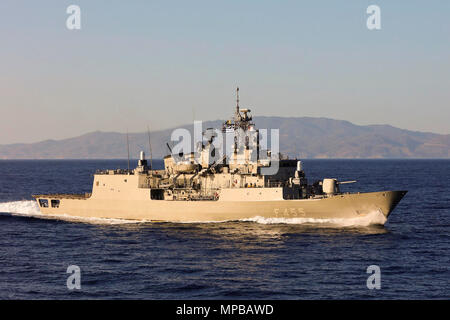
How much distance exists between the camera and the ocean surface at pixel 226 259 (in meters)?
24.0

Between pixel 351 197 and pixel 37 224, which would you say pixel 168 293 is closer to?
pixel 351 197

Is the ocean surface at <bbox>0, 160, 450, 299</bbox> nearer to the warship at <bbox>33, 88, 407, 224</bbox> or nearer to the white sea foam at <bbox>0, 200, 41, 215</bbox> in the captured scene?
the warship at <bbox>33, 88, 407, 224</bbox>

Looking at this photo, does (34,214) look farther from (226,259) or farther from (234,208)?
(226,259)

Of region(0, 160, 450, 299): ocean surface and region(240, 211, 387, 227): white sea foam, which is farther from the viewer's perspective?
region(240, 211, 387, 227): white sea foam

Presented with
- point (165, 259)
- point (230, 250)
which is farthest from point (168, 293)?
point (230, 250)

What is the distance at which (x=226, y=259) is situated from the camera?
29969 mm

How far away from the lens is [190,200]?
41406mm

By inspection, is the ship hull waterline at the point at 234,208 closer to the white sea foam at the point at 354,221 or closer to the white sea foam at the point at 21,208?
the white sea foam at the point at 354,221

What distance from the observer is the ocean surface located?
946 inches

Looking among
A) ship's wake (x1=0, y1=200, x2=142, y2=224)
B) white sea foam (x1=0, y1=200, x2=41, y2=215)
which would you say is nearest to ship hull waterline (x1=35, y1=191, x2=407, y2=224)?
ship's wake (x1=0, y1=200, x2=142, y2=224)

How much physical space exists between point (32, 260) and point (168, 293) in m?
10.7

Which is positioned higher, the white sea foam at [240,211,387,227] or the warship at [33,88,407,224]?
the warship at [33,88,407,224]

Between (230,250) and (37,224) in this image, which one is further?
(37,224)

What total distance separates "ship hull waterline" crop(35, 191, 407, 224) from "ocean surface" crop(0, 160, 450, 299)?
0.70 metres
